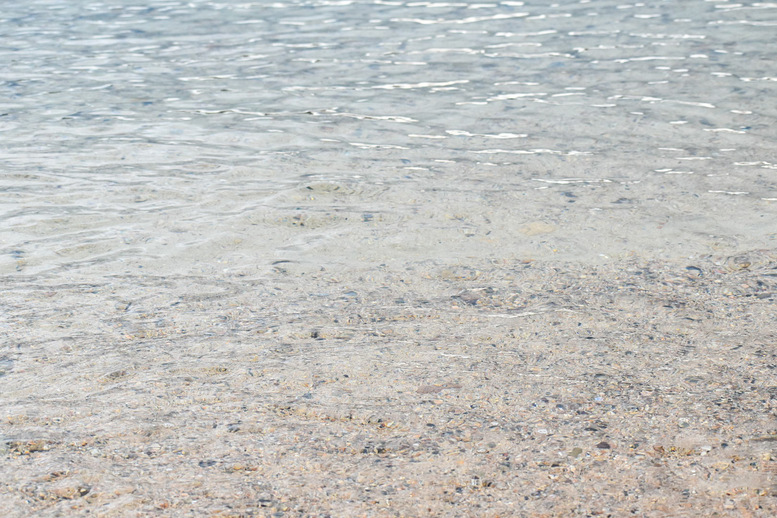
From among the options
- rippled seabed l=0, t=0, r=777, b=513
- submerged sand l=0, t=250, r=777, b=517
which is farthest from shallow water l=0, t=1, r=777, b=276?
submerged sand l=0, t=250, r=777, b=517

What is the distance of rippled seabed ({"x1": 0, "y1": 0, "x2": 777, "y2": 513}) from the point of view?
320 cm

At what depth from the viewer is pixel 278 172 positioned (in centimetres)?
553

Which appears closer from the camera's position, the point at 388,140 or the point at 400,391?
the point at 400,391

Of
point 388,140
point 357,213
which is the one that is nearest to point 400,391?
point 357,213

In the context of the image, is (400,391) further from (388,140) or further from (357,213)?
(388,140)

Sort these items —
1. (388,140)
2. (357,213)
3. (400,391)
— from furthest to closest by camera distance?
1. (388,140)
2. (357,213)
3. (400,391)

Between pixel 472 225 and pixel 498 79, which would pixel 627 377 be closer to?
pixel 472 225

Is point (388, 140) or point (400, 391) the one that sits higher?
point (388, 140)

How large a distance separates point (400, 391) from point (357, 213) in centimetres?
193

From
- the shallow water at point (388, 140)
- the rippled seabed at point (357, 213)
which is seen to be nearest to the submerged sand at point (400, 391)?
the rippled seabed at point (357, 213)

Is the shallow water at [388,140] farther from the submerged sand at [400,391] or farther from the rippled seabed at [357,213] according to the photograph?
the submerged sand at [400,391]

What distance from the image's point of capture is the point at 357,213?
15.8ft

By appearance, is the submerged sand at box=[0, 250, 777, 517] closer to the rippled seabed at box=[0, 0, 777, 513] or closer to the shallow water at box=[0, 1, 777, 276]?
the rippled seabed at box=[0, 0, 777, 513]

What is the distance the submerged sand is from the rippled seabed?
0.8 inches
